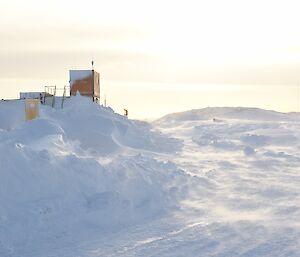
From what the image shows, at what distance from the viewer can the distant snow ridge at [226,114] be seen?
47.7 meters

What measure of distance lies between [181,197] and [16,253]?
14.4 ft

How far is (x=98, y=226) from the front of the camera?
9531 mm

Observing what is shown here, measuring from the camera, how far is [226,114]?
54.0m

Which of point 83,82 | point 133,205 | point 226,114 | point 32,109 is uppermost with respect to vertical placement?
point 83,82

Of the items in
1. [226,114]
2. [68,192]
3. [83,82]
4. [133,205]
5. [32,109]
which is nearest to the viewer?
[68,192]

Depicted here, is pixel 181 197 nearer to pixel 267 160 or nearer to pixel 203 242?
pixel 203 242

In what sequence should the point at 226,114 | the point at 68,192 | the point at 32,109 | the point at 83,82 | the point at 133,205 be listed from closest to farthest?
1. the point at 68,192
2. the point at 133,205
3. the point at 32,109
4. the point at 83,82
5. the point at 226,114

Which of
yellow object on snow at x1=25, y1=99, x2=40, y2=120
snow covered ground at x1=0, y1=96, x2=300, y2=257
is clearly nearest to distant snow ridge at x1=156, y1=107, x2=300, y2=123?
yellow object on snow at x1=25, y1=99, x2=40, y2=120

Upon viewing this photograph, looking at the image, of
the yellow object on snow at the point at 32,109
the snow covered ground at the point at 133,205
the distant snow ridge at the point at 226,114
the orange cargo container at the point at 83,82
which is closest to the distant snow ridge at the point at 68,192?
the snow covered ground at the point at 133,205

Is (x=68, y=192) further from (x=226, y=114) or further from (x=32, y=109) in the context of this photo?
(x=226, y=114)

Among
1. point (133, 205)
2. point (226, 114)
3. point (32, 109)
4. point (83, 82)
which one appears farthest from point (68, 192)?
point (226, 114)

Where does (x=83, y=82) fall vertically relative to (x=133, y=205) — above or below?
above

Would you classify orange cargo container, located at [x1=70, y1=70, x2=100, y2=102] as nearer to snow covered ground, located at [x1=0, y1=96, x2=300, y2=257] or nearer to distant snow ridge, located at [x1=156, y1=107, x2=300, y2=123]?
snow covered ground, located at [x1=0, y1=96, x2=300, y2=257]

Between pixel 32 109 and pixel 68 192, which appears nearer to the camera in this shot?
pixel 68 192
